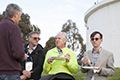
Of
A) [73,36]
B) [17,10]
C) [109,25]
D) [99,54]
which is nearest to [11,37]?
[17,10]

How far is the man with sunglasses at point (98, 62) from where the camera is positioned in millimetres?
4031

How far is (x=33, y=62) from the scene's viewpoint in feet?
17.1

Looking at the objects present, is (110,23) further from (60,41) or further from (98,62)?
(98,62)

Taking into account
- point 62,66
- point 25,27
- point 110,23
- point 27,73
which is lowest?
point 27,73

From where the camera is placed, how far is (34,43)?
17.7 ft

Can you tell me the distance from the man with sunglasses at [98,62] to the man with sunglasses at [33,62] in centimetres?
144

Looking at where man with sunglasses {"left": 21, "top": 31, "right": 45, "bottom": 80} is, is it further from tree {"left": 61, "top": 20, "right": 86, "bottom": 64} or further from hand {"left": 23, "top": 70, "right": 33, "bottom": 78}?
tree {"left": 61, "top": 20, "right": 86, "bottom": 64}

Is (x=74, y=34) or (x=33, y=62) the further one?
(x=74, y=34)

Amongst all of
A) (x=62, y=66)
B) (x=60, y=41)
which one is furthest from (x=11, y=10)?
(x=62, y=66)

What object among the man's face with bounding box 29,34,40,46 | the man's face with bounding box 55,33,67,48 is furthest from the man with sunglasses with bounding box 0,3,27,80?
the man's face with bounding box 29,34,40,46

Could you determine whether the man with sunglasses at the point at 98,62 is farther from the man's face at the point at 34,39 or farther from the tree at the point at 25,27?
the tree at the point at 25,27

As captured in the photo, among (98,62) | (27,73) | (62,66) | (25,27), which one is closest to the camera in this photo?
(98,62)

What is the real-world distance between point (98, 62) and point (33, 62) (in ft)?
5.93

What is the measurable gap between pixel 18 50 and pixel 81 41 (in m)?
37.7
